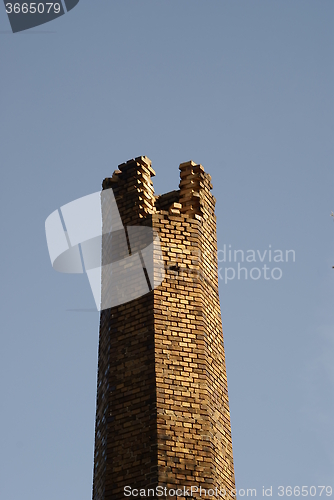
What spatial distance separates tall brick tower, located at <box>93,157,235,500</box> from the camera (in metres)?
10.5

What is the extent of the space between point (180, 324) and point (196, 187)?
256cm

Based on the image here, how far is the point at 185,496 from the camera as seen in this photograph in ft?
33.3

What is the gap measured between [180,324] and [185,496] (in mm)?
2361

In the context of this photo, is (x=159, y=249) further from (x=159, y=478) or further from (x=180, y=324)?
(x=159, y=478)

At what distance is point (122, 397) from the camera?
36.5 ft

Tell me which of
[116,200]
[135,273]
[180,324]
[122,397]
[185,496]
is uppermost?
[116,200]

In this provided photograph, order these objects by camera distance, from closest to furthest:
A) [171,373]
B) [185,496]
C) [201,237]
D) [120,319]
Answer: [185,496] → [171,373] → [120,319] → [201,237]

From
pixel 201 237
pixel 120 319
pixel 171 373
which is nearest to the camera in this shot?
pixel 171 373

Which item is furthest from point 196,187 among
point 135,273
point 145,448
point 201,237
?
point 145,448

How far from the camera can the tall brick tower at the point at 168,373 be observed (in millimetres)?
10500

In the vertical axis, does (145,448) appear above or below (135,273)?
below

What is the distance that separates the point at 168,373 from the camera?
1101 cm
